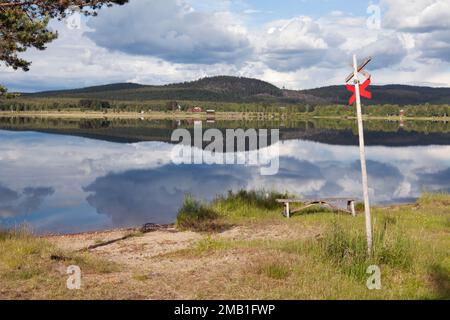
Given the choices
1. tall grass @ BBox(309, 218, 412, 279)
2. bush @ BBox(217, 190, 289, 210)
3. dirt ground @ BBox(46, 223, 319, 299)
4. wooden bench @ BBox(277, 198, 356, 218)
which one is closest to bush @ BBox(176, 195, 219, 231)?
dirt ground @ BBox(46, 223, 319, 299)

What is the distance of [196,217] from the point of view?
680 inches

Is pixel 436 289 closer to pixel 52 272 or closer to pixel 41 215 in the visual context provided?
pixel 52 272

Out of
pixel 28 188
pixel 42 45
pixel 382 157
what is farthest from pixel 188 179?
pixel 382 157

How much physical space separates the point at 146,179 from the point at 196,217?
1853 centimetres

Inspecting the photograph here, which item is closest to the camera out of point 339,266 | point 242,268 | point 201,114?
point 339,266

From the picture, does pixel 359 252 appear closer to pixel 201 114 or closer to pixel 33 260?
pixel 33 260

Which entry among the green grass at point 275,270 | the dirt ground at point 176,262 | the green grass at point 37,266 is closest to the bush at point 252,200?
the dirt ground at point 176,262

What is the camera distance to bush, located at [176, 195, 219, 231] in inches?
657

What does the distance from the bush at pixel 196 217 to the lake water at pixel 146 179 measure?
4843mm

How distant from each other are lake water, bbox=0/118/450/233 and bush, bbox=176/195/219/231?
4.84 meters

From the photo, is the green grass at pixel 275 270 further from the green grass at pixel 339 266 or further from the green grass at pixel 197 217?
the green grass at pixel 197 217

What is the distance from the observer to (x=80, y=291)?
26.8ft

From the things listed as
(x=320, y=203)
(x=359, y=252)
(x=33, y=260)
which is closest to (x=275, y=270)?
(x=359, y=252)
